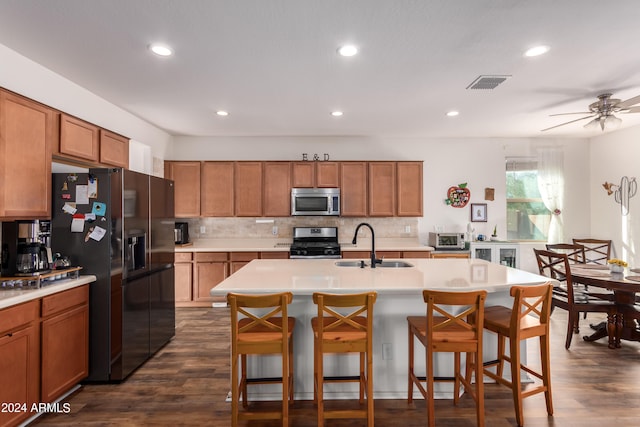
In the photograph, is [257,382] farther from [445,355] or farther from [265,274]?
[445,355]

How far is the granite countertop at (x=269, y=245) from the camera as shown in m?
5.01

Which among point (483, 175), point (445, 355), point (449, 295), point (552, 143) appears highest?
point (552, 143)

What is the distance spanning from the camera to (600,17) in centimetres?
218

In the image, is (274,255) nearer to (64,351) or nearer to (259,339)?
(64,351)

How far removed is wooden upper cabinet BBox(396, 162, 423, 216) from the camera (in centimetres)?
540

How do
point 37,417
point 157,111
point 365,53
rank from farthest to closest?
point 157,111, point 365,53, point 37,417

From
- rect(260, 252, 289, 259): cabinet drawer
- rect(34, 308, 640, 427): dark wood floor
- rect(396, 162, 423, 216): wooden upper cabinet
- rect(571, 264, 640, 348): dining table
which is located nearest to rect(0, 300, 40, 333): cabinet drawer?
rect(34, 308, 640, 427): dark wood floor

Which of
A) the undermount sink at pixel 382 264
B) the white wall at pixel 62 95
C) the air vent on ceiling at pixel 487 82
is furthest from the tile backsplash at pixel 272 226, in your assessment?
the air vent on ceiling at pixel 487 82

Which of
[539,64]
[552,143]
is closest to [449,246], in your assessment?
[552,143]

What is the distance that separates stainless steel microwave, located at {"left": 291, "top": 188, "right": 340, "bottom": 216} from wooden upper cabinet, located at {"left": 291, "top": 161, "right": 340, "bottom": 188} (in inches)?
4.9

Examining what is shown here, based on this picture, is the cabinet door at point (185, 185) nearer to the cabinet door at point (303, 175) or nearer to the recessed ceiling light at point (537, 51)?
the cabinet door at point (303, 175)

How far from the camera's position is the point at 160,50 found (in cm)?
262

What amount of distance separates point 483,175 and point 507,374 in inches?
152

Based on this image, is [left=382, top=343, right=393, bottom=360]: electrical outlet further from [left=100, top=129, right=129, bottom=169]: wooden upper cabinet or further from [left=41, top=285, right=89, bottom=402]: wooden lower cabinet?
[left=100, top=129, right=129, bottom=169]: wooden upper cabinet
